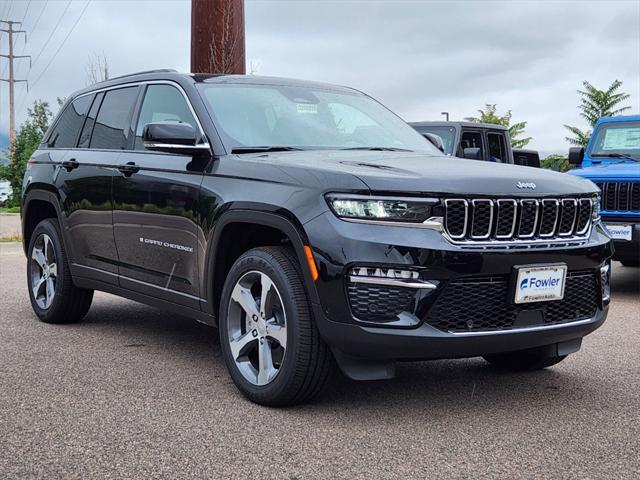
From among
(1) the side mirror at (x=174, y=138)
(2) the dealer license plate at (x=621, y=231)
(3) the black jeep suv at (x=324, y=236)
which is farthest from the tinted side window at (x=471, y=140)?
(1) the side mirror at (x=174, y=138)

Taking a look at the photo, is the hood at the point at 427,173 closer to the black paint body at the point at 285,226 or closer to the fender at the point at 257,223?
the black paint body at the point at 285,226

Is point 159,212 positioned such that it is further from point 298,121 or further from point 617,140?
point 617,140

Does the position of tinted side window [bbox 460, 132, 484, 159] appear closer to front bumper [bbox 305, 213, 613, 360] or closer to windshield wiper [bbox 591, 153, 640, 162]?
windshield wiper [bbox 591, 153, 640, 162]

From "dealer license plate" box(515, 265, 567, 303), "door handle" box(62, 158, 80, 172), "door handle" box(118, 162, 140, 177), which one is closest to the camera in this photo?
"dealer license plate" box(515, 265, 567, 303)

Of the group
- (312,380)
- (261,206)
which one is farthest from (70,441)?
(261,206)

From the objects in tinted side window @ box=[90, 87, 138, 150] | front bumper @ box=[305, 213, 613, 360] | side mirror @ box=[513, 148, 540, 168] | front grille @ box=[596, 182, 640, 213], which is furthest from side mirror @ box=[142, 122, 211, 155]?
side mirror @ box=[513, 148, 540, 168]

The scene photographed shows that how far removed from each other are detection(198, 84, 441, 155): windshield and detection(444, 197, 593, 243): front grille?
1305 mm

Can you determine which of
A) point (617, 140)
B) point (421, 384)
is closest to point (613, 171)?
point (617, 140)

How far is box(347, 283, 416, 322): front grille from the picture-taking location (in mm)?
3947

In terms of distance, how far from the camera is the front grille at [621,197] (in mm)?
9016

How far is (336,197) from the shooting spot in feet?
13.3

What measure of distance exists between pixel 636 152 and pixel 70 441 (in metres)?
8.46

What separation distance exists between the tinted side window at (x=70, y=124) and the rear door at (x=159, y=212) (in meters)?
1.07

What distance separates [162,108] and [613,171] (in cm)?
559
